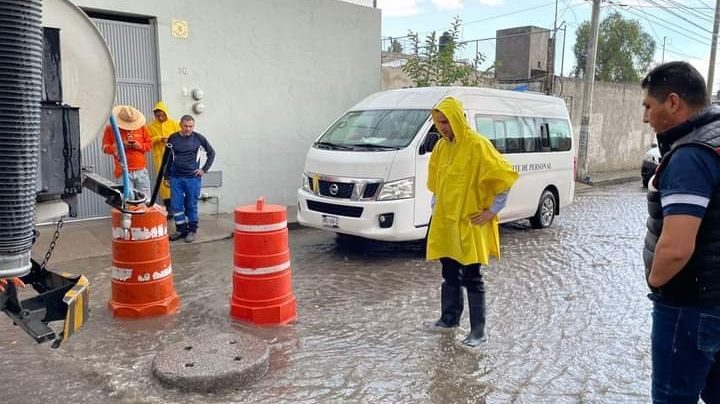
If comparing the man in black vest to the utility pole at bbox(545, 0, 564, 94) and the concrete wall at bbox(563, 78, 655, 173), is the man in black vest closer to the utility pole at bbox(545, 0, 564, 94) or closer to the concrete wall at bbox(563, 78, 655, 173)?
the utility pole at bbox(545, 0, 564, 94)

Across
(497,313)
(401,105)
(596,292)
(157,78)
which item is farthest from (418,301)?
(157,78)

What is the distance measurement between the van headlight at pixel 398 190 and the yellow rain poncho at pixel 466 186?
2.12 m

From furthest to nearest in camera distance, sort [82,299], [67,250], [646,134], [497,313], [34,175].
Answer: [646,134] < [67,250] < [497,313] < [82,299] < [34,175]

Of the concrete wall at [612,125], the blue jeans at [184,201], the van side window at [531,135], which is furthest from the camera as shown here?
the concrete wall at [612,125]

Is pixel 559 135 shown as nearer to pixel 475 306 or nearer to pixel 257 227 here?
pixel 475 306

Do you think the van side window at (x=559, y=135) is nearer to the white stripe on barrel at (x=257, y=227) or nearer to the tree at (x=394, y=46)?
the white stripe on barrel at (x=257, y=227)

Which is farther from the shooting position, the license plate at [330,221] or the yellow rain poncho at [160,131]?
the yellow rain poncho at [160,131]

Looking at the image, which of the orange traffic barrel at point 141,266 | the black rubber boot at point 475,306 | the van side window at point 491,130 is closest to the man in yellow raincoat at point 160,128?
the orange traffic barrel at point 141,266

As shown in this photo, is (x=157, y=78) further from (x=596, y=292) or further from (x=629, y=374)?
(x=629, y=374)

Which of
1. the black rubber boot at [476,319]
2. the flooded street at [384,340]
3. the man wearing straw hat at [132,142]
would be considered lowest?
the flooded street at [384,340]

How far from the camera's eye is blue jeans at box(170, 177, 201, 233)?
24.7 feet

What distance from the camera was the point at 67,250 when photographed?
682 cm

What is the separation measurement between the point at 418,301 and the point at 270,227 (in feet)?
5.72

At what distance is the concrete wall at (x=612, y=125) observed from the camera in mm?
16969
